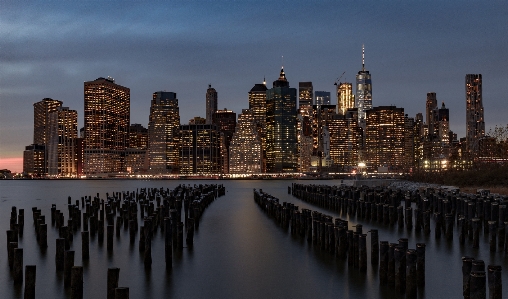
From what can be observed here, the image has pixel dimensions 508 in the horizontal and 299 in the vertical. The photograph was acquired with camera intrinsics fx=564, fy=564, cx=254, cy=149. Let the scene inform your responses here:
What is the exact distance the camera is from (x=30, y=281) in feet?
50.2

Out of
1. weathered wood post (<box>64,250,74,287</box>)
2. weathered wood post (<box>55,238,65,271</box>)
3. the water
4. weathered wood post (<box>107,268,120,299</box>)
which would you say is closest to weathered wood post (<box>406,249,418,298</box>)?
the water

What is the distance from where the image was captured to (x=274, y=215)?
39.4 m

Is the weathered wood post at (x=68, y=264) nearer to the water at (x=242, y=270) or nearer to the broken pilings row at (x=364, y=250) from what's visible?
the water at (x=242, y=270)

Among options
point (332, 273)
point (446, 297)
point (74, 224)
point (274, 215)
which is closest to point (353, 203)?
point (274, 215)

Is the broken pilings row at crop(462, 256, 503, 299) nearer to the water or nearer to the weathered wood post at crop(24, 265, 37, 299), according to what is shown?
the water

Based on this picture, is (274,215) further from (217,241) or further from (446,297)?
(446,297)

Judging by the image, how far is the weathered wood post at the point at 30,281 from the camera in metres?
14.9

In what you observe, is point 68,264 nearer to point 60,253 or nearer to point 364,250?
point 60,253

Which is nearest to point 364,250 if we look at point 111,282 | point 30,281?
point 111,282

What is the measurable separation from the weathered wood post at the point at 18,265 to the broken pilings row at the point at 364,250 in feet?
34.2

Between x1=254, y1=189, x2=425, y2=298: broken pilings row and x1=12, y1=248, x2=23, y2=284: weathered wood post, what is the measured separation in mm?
10423

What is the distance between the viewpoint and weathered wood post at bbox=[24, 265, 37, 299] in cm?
1492

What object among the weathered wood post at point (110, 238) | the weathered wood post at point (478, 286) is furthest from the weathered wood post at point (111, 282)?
the weathered wood post at point (110, 238)

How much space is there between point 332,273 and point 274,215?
20447 millimetres
